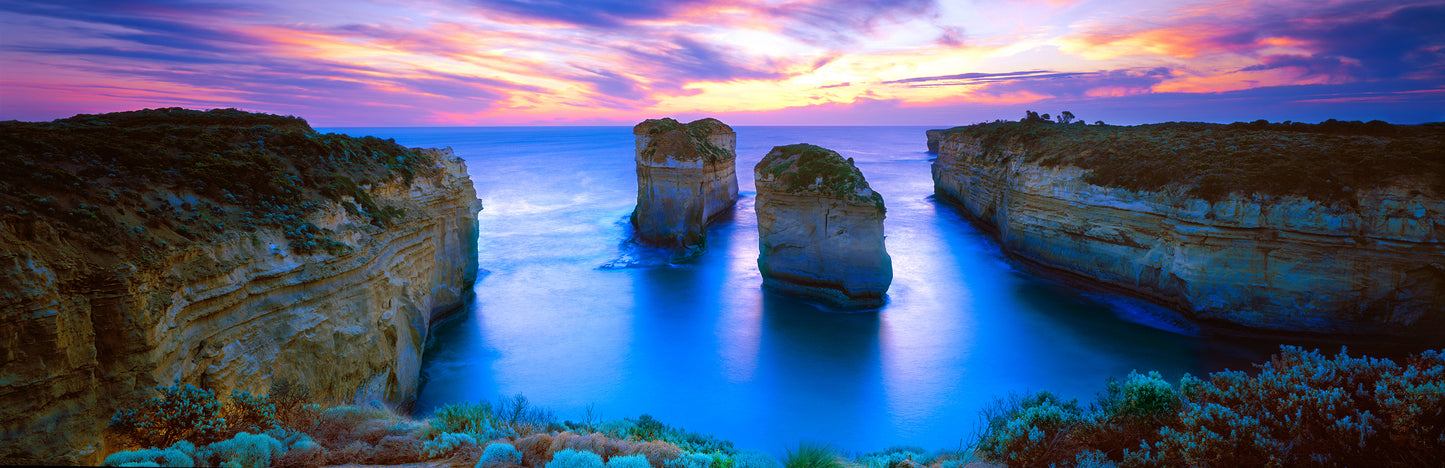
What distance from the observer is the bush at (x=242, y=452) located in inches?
213

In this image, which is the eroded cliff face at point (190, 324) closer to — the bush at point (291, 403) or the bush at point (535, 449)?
the bush at point (291, 403)

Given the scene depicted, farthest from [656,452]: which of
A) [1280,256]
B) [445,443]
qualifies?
[1280,256]

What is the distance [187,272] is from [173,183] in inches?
79.1

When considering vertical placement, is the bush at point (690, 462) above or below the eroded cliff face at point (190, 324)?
below

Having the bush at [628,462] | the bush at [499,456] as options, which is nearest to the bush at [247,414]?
the bush at [499,456]

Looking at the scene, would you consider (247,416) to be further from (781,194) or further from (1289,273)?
(1289,273)

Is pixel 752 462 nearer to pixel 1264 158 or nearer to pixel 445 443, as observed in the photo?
pixel 445 443

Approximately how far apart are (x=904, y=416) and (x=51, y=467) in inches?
491

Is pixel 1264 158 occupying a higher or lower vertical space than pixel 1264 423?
higher

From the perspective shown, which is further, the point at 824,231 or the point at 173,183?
the point at 824,231

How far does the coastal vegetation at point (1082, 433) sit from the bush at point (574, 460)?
11 mm

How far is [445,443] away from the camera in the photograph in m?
6.38

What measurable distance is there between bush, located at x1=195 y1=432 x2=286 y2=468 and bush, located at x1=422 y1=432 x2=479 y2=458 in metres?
1.28

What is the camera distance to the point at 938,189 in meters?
42.7
